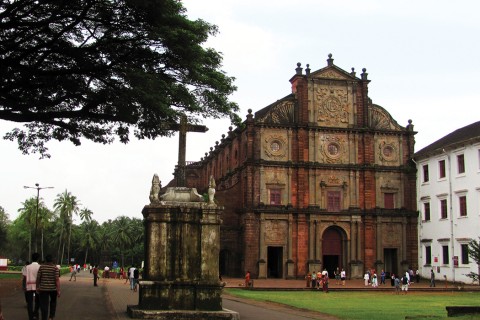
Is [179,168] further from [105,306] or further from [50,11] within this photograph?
[50,11]

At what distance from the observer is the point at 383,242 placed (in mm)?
49844

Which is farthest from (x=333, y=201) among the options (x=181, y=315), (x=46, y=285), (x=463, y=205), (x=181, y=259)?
(x=46, y=285)

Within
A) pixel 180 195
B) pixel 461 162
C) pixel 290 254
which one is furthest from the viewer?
pixel 290 254

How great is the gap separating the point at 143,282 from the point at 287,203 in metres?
33.9

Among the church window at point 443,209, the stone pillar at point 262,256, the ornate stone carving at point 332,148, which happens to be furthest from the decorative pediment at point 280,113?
the church window at point 443,209

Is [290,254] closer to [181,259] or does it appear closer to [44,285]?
[181,259]

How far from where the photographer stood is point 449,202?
45344 millimetres

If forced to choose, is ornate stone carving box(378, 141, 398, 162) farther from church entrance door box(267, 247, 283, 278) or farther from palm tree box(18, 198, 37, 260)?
Answer: palm tree box(18, 198, 37, 260)

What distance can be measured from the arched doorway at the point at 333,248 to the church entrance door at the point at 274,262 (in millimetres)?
3683

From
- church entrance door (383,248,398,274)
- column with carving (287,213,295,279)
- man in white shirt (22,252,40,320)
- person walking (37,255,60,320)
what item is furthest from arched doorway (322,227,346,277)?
person walking (37,255,60,320)

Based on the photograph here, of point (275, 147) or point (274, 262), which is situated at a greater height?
point (275, 147)

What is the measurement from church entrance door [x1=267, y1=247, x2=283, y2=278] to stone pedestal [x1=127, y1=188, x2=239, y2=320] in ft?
108

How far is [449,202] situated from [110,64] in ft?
108

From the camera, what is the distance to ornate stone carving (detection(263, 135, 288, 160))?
48.8m
